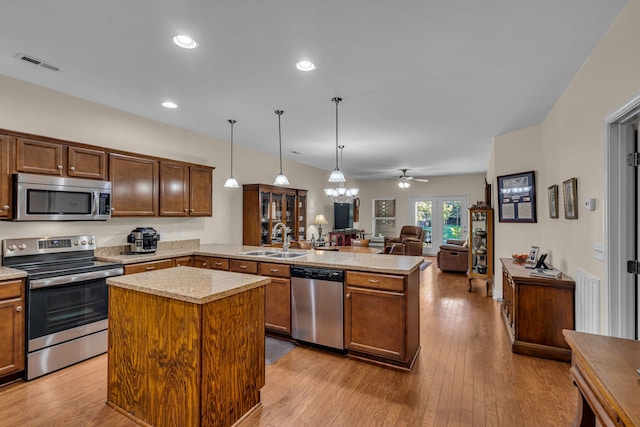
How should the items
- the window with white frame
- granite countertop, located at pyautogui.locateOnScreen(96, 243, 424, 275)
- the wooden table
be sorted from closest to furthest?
the wooden table, granite countertop, located at pyautogui.locateOnScreen(96, 243, 424, 275), the window with white frame

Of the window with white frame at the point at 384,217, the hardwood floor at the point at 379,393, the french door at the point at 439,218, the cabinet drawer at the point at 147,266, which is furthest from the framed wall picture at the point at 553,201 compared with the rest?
the window with white frame at the point at 384,217

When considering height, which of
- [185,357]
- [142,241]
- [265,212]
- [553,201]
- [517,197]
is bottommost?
[185,357]

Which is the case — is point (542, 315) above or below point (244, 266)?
below

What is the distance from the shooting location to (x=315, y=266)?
300cm

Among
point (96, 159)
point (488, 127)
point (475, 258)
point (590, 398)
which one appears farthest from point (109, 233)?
point (475, 258)

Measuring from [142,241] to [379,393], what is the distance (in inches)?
123

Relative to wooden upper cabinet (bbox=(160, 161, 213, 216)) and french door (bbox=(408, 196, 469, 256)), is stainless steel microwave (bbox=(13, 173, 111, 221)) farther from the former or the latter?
french door (bbox=(408, 196, 469, 256))

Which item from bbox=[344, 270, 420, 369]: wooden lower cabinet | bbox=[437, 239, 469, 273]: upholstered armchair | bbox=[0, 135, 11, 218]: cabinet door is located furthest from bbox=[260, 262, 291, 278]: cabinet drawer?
bbox=[437, 239, 469, 273]: upholstered armchair

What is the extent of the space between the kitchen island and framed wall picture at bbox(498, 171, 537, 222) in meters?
4.00

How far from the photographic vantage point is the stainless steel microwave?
2.74 metres

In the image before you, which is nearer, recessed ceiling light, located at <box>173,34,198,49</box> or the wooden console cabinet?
recessed ceiling light, located at <box>173,34,198,49</box>

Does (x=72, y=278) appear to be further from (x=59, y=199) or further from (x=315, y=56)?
(x=315, y=56)

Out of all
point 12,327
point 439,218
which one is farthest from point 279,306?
point 439,218

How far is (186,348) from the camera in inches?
68.4
